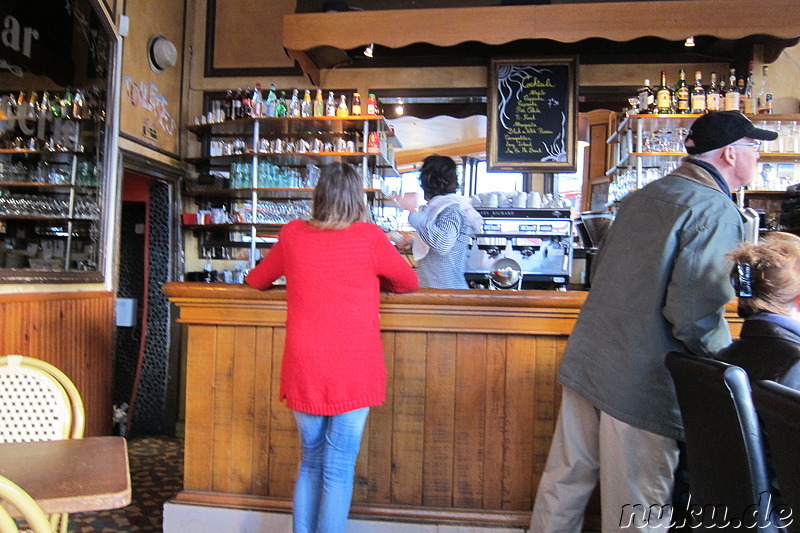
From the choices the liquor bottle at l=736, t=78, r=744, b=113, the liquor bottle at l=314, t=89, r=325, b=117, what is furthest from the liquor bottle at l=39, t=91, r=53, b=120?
the liquor bottle at l=736, t=78, r=744, b=113

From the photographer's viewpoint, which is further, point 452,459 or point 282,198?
point 282,198

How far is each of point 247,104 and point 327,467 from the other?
3787 millimetres

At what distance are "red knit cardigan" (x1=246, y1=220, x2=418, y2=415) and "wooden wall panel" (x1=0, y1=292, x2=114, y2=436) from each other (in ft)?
6.19

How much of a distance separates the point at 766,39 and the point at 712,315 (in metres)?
3.72

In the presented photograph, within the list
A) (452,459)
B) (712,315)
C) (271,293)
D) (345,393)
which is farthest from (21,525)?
(712,315)

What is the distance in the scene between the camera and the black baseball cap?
177 cm

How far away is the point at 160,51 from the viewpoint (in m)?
4.86

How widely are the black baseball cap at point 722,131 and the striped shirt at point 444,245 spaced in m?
1.29

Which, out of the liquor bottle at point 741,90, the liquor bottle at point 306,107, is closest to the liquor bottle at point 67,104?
the liquor bottle at point 306,107

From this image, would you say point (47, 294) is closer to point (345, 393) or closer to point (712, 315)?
point (345, 393)

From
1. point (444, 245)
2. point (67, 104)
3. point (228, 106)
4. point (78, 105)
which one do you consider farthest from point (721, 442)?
point (228, 106)

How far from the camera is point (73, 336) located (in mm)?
3748

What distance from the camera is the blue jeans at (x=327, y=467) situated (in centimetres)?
198

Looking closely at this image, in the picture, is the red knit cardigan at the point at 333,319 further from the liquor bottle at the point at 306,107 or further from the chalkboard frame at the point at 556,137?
the chalkboard frame at the point at 556,137
